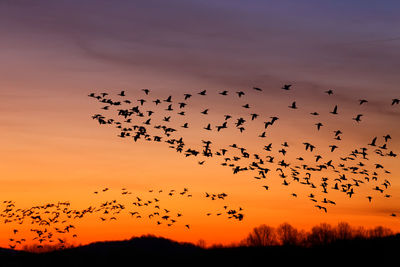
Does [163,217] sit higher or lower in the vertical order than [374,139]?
lower

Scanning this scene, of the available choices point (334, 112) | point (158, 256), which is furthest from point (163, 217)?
point (158, 256)

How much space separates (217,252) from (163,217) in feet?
258

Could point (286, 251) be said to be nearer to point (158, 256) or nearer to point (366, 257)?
point (366, 257)

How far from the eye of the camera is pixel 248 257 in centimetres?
13312

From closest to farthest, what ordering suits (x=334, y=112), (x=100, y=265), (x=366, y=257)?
(x=334, y=112) < (x=366, y=257) < (x=100, y=265)

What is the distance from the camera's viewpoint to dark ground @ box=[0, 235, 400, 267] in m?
116

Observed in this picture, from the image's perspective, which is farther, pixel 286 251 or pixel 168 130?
pixel 286 251

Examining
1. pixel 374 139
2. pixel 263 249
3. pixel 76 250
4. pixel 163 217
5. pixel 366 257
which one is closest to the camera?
pixel 374 139

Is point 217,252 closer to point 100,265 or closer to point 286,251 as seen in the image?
point 286,251

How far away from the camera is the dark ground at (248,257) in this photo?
11589 cm

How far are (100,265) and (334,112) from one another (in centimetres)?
10597

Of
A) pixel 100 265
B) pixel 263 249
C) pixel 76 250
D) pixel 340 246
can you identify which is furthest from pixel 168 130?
pixel 76 250

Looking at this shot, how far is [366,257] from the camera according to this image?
11469 cm

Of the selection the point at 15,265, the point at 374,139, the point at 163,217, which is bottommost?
the point at 15,265
